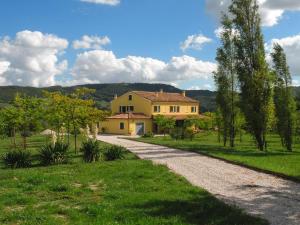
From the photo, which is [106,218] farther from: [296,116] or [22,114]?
[296,116]

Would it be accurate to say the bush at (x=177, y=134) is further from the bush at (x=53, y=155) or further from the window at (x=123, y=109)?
the bush at (x=53, y=155)

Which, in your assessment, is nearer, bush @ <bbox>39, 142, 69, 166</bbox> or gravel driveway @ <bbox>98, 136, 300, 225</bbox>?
gravel driveway @ <bbox>98, 136, 300, 225</bbox>

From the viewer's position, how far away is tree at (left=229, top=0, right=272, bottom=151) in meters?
30.1

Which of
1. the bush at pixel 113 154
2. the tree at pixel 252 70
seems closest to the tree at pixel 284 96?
the tree at pixel 252 70

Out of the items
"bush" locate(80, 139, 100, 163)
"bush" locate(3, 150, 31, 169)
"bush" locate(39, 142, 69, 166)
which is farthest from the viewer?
"bush" locate(80, 139, 100, 163)

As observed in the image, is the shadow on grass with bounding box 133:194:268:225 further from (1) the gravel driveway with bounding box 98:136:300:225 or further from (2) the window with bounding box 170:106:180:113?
(2) the window with bounding box 170:106:180:113

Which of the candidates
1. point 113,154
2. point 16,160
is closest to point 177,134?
point 113,154

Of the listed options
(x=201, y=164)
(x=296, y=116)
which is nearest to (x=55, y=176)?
(x=201, y=164)

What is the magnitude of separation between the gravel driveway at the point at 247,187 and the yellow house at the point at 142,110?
3885 cm

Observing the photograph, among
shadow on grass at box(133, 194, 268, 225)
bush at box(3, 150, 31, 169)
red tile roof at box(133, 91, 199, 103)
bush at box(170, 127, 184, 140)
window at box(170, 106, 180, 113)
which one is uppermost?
red tile roof at box(133, 91, 199, 103)

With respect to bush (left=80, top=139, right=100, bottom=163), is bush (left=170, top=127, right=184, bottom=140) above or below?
above

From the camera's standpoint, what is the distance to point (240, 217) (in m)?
9.79

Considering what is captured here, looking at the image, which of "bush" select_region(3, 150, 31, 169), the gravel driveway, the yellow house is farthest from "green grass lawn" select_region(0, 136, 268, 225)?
the yellow house

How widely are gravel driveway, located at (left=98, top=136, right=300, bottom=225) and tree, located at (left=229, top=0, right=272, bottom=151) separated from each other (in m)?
9.28
